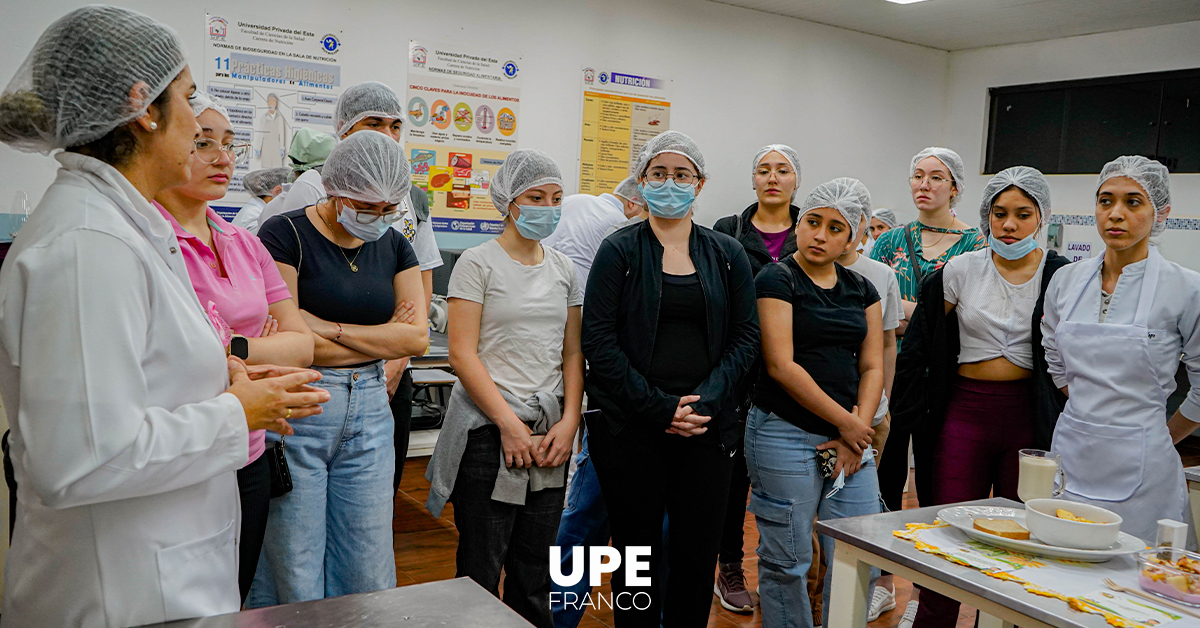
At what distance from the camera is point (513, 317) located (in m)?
2.36

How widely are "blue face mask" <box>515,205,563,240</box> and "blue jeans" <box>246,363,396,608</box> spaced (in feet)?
1.97

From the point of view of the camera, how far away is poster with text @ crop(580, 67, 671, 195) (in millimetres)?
5871

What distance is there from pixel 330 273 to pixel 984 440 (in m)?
1.95

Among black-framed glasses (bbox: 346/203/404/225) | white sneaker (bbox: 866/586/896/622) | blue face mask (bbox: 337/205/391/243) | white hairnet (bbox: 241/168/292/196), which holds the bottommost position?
white sneaker (bbox: 866/586/896/622)

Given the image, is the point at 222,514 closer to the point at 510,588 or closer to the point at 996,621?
the point at 510,588

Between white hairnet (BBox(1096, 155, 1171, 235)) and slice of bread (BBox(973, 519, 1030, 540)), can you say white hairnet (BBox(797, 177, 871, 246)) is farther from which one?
slice of bread (BBox(973, 519, 1030, 540))

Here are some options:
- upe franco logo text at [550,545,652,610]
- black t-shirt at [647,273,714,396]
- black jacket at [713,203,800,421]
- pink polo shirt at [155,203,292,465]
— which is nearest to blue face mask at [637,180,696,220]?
black t-shirt at [647,273,714,396]

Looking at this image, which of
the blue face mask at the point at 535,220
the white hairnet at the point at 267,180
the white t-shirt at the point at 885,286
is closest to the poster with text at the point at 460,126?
the white hairnet at the point at 267,180

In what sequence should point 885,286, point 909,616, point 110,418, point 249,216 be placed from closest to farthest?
point 110,418, point 885,286, point 909,616, point 249,216

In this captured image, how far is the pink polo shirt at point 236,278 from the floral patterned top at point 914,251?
235cm

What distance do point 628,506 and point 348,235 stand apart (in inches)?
40.9

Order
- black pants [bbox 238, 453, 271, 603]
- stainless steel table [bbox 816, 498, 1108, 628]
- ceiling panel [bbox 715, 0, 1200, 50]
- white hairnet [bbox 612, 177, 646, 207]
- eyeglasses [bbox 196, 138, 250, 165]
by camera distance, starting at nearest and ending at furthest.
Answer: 1. stainless steel table [bbox 816, 498, 1108, 628]
2. black pants [bbox 238, 453, 271, 603]
3. eyeglasses [bbox 196, 138, 250, 165]
4. white hairnet [bbox 612, 177, 646, 207]
5. ceiling panel [bbox 715, 0, 1200, 50]

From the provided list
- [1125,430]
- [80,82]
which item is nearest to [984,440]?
[1125,430]

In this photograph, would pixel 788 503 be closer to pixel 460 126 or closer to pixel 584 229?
pixel 584 229
